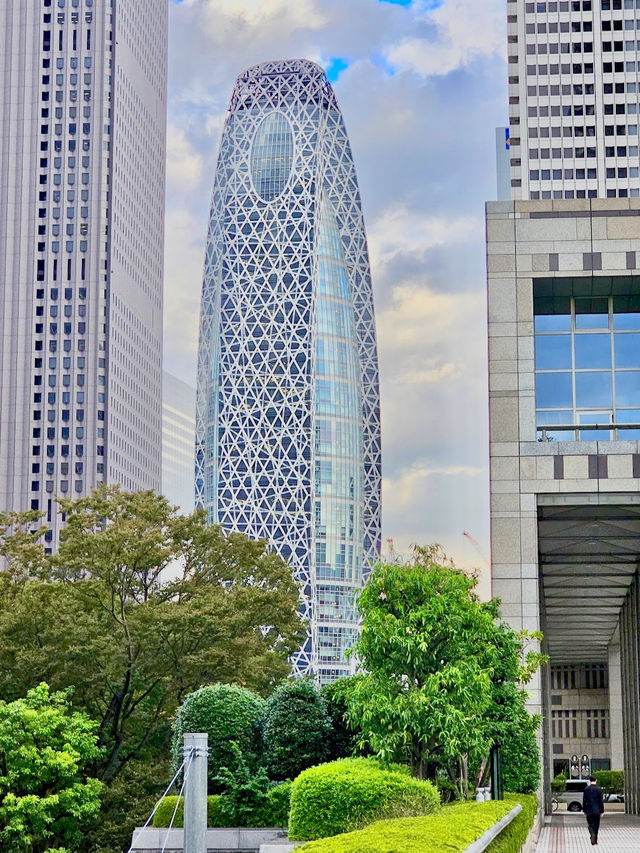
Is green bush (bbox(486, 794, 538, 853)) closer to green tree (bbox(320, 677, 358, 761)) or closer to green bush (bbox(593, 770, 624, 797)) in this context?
green tree (bbox(320, 677, 358, 761))

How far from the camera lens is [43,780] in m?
30.7

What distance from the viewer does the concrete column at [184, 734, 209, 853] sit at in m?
13.9

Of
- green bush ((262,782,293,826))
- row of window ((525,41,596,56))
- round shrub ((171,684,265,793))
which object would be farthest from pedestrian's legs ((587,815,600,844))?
row of window ((525,41,596,56))

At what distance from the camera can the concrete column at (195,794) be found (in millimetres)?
13875

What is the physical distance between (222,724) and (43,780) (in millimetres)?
Result: 6262

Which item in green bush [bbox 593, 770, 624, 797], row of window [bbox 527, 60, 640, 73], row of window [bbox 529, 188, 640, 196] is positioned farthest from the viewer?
row of window [bbox 527, 60, 640, 73]

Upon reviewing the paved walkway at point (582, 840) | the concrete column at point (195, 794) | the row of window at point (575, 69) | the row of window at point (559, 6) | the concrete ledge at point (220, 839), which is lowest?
the paved walkway at point (582, 840)

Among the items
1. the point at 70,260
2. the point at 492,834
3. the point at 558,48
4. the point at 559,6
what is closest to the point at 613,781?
the point at 558,48

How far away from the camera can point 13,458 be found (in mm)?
122562

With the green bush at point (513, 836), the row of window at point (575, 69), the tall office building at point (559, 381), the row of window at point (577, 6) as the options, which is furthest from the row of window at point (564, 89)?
the green bush at point (513, 836)

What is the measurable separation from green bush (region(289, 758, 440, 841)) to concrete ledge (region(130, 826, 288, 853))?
563 centimetres

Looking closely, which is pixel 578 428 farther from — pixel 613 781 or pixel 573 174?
pixel 573 174

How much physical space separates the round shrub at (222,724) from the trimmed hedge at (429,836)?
872 cm

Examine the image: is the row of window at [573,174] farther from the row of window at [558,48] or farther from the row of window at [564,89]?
the row of window at [558,48]
